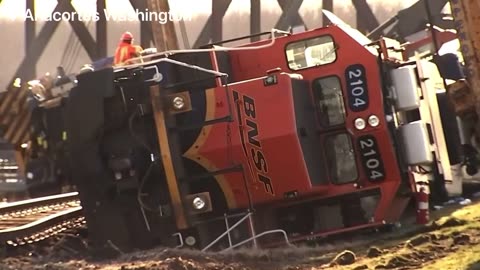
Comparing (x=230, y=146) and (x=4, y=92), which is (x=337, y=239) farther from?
(x=4, y=92)

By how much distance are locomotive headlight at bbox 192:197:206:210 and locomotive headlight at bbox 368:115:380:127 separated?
1.80 m

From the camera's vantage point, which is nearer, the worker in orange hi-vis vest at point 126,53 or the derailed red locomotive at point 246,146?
the derailed red locomotive at point 246,146

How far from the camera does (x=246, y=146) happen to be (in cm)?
921

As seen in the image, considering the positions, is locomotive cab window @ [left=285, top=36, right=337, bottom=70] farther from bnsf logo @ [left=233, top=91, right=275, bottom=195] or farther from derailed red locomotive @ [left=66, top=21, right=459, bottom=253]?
bnsf logo @ [left=233, top=91, right=275, bottom=195]

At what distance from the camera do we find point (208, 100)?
9.34 metres

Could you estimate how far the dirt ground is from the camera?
25.3 feet

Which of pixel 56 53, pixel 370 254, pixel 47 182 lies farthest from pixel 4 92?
pixel 370 254

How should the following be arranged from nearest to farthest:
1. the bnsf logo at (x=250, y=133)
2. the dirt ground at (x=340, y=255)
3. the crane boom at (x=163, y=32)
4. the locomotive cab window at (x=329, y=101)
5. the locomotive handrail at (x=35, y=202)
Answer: the dirt ground at (x=340, y=255), the bnsf logo at (x=250, y=133), the locomotive cab window at (x=329, y=101), the locomotive handrail at (x=35, y=202), the crane boom at (x=163, y=32)

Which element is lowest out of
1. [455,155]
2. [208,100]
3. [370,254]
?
[370,254]

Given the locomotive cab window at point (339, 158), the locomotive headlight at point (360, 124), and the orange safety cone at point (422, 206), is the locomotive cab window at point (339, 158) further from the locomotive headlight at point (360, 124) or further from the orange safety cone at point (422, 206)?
the orange safety cone at point (422, 206)

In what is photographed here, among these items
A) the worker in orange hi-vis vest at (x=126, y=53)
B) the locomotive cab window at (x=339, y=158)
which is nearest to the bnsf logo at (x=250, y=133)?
the locomotive cab window at (x=339, y=158)

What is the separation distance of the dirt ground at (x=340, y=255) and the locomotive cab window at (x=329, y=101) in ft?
3.95

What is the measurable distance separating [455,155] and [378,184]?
199 centimetres

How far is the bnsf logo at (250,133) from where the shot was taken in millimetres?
9211
